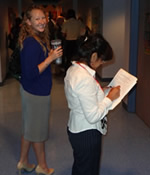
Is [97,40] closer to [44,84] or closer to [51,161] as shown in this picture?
[44,84]

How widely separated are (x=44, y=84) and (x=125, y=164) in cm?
122

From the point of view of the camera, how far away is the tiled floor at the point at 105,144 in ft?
8.48

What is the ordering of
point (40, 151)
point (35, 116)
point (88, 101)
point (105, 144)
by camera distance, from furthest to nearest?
1. point (105, 144)
2. point (40, 151)
3. point (35, 116)
4. point (88, 101)

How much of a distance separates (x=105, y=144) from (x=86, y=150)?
149 centimetres

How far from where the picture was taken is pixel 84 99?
146 cm

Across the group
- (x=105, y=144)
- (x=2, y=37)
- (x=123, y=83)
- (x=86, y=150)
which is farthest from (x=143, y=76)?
(x=2, y=37)

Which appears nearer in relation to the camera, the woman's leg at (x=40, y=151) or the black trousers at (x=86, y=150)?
the black trousers at (x=86, y=150)

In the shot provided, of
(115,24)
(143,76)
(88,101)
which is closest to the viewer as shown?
(88,101)

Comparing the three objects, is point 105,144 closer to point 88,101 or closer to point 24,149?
point 24,149

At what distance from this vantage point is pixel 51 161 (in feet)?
8.85

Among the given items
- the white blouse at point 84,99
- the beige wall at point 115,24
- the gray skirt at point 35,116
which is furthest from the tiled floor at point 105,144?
the beige wall at point 115,24

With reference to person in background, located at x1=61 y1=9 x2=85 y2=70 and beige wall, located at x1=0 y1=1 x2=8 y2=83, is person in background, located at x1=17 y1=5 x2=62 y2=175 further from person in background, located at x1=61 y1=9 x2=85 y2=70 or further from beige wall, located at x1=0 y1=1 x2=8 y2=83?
person in background, located at x1=61 y1=9 x2=85 y2=70

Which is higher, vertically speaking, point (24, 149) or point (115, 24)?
point (115, 24)

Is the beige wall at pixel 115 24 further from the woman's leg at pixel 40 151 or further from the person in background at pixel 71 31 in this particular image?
the woman's leg at pixel 40 151
